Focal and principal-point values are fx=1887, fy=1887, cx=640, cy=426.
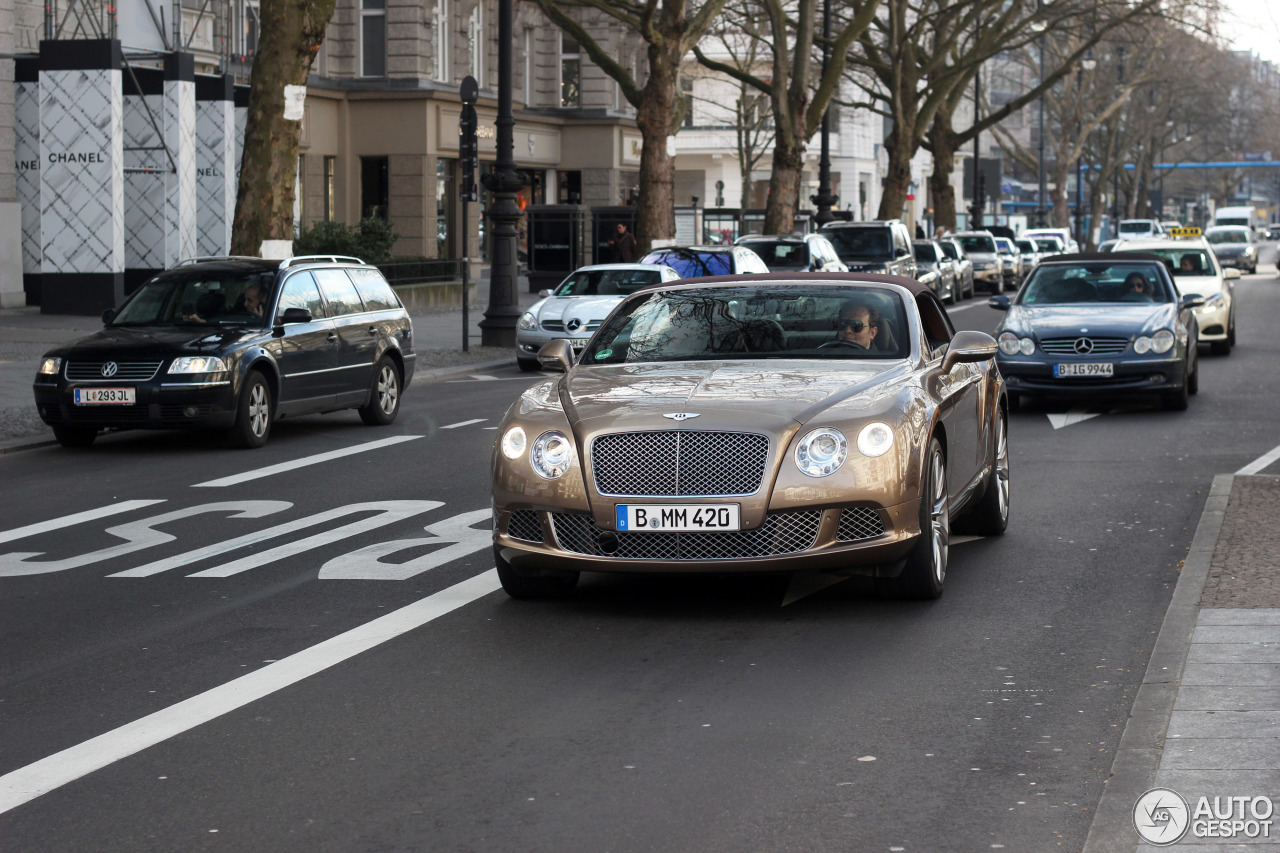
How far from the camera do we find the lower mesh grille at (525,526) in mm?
7844

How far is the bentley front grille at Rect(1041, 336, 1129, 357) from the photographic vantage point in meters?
17.5

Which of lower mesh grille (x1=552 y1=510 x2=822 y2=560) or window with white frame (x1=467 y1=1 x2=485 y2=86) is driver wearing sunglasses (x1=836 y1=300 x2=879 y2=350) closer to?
lower mesh grille (x1=552 y1=510 x2=822 y2=560)

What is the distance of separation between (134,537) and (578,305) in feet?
48.0

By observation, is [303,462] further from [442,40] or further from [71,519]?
[442,40]

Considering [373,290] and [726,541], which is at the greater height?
[373,290]

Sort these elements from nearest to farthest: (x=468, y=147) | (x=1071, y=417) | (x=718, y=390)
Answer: (x=718, y=390) → (x=1071, y=417) → (x=468, y=147)

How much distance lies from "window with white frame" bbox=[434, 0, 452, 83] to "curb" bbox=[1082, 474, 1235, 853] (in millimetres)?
41682

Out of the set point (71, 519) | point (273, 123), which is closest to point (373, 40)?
point (273, 123)

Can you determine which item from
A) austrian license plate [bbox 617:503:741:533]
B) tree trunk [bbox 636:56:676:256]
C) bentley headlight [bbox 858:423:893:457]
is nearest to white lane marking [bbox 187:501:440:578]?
austrian license plate [bbox 617:503:741:533]

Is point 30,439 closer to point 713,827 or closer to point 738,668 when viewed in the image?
point 738,668

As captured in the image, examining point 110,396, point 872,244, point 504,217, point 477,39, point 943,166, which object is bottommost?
point 110,396

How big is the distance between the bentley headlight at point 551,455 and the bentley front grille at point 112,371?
7.45m

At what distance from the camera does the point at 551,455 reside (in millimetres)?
7824

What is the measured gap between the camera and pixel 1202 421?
16.8m
